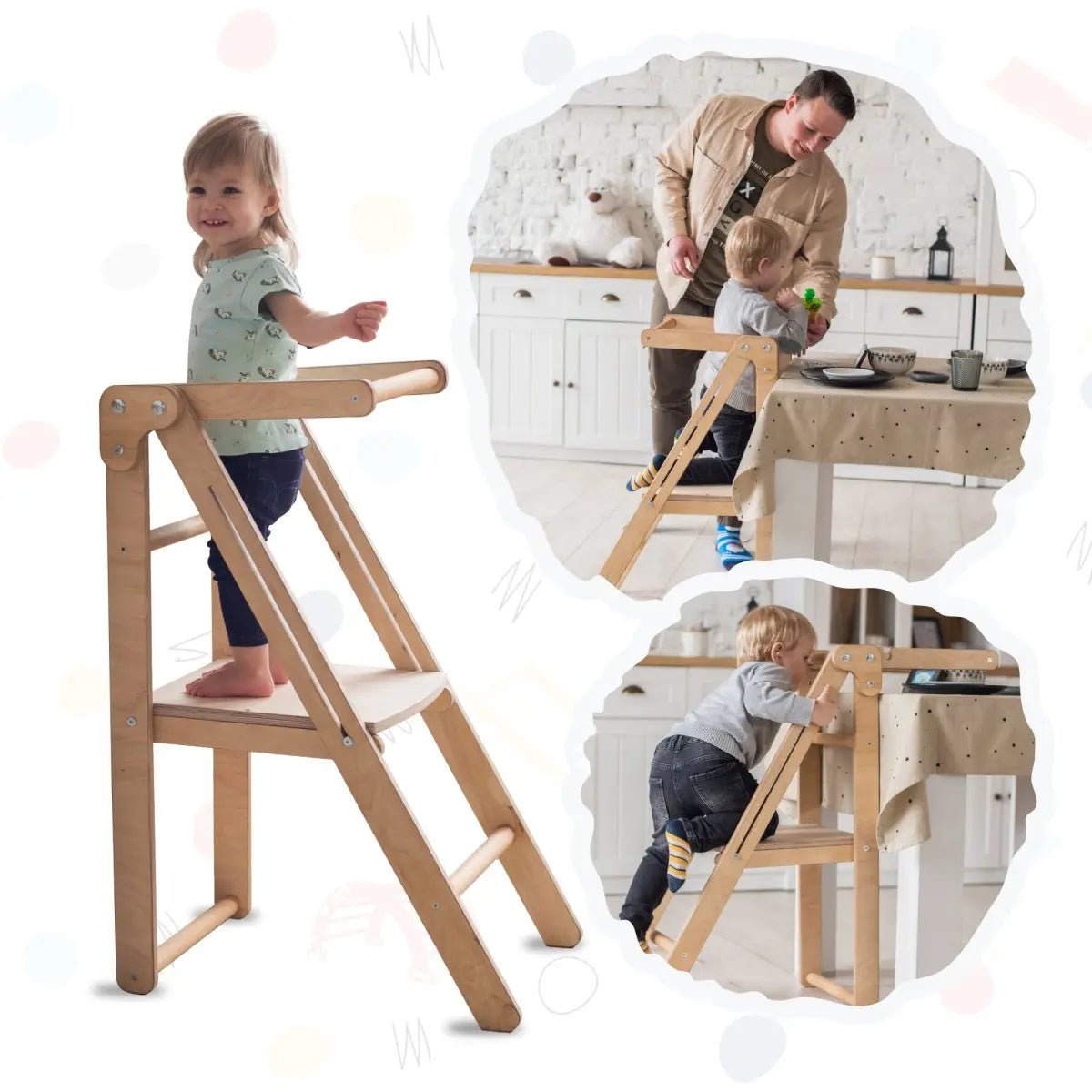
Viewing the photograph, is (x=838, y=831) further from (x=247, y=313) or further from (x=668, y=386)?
(x=247, y=313)

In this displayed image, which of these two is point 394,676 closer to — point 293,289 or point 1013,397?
point 293,289

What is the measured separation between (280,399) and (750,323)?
115cm

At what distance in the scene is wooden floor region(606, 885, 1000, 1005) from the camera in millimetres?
2971

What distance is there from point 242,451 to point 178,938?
0.75 m

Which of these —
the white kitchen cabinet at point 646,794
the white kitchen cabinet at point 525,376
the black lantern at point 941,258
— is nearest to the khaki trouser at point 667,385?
the white kitchen cabinet at point 646,794

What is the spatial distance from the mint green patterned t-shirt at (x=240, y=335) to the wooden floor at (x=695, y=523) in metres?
1.20

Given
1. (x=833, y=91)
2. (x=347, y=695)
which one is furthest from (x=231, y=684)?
(x=833, y=91)

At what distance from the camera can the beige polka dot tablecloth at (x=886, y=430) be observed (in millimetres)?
2467

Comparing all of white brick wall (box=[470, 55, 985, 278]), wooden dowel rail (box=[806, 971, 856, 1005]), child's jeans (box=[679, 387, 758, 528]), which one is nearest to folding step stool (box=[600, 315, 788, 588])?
child's jeans (box=[679, 387, 758, 528])

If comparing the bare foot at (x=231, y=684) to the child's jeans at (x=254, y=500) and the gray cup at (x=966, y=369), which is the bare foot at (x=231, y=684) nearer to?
the child's jeans at (x=254, y=500)

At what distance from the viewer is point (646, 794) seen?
3646mm

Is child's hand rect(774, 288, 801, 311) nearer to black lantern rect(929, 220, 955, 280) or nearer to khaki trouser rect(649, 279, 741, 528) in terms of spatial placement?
khaki trouser rect(649, 279, 741, 528)

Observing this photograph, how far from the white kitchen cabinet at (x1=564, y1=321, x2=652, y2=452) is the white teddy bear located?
10.5 inches

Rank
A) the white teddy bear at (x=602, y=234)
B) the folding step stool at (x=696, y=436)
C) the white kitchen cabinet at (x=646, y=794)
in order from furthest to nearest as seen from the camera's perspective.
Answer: the white teddy bear at (x=602, y=234) → the white kitchen cabinet at (x=646, y=794) → the folding step stool at (x=696, y=436)
